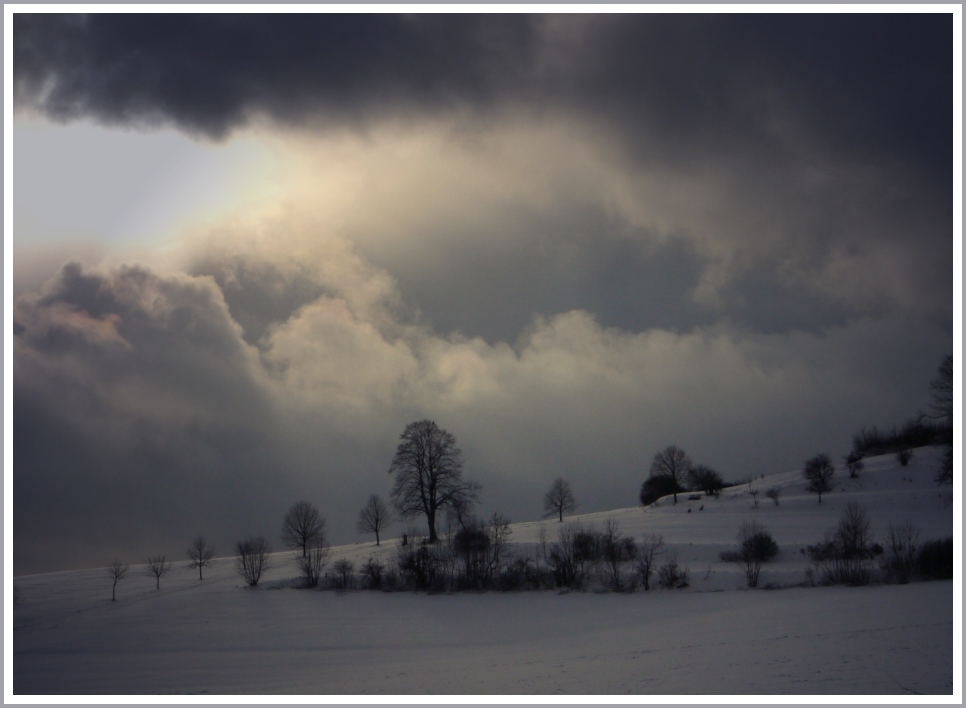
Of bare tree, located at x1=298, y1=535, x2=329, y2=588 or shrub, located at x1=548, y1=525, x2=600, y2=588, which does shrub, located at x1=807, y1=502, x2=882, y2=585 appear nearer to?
shrub, located at x1=548, y1=525, x2=600, y2=588

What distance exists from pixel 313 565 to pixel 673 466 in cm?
6720

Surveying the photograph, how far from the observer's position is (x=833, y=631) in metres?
26.8

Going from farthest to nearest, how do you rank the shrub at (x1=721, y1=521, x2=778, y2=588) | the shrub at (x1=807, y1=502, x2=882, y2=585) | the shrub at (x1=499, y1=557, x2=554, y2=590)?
the shrub at (x1=499, y1=557, x2=554, y2=590), the shrub at (x1=721, y1=521, x2=778, y2=588), the shrub at (x1=807, y1=502, x2=882, y2=585)

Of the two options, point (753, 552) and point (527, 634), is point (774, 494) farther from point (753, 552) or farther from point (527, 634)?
point (527, 634)

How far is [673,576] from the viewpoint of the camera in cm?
4338

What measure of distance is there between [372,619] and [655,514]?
125 ft

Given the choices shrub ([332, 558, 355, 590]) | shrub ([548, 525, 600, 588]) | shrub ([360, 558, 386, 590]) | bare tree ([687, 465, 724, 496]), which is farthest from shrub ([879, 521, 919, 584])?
bare tree ([687, 465, 724, 496])

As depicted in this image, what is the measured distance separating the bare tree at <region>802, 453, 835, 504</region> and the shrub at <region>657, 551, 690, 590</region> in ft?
A: 95.9

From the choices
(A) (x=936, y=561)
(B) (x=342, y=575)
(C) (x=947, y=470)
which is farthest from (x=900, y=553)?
(B) (x=342, y=575)

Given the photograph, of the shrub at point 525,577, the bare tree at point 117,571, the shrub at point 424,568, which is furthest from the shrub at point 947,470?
the bare tree at point 117,571

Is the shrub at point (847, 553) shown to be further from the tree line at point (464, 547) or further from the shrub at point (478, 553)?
the shrub at point (478, 553)

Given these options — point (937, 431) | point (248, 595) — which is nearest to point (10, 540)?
point (248, 595)

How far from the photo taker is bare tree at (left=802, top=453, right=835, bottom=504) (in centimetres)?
6775

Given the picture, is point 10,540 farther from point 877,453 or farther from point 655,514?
point 877,453
